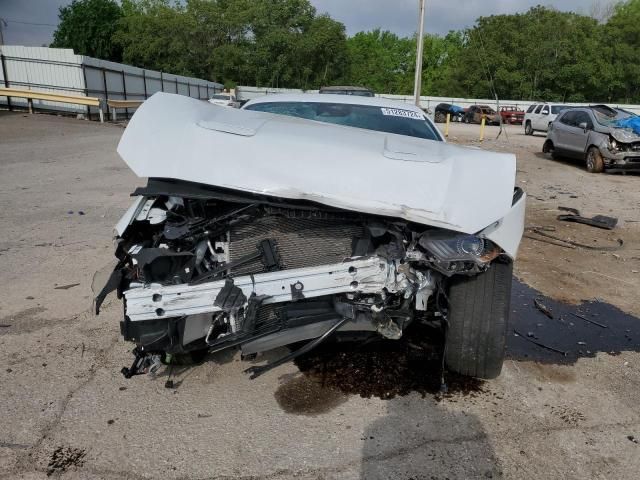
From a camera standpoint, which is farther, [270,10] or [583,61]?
[270,10]

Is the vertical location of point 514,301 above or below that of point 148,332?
below

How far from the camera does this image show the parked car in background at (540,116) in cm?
2662

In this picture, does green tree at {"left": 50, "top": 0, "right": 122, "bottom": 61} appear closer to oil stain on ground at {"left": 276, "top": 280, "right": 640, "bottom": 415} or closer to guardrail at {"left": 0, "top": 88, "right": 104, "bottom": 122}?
guardrail at {"left": 0, "top": 88, "right": 104, "bottom": 122}

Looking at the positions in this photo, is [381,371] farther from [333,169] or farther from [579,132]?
[579,132]

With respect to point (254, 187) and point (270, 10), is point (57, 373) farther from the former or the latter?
point (270, 10)

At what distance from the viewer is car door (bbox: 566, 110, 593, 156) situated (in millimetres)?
13012

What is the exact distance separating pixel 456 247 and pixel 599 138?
1199 centimetres

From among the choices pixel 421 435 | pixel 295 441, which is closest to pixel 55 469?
pixel 295 441

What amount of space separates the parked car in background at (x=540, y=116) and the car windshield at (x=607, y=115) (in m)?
13.9

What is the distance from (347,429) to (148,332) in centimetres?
115

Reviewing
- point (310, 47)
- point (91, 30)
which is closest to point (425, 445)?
point (310, 47)

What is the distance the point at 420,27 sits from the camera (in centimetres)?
2509

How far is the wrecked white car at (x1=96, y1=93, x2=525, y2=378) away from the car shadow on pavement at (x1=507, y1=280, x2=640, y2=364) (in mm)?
948

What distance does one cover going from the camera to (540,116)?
26844 millimetres
